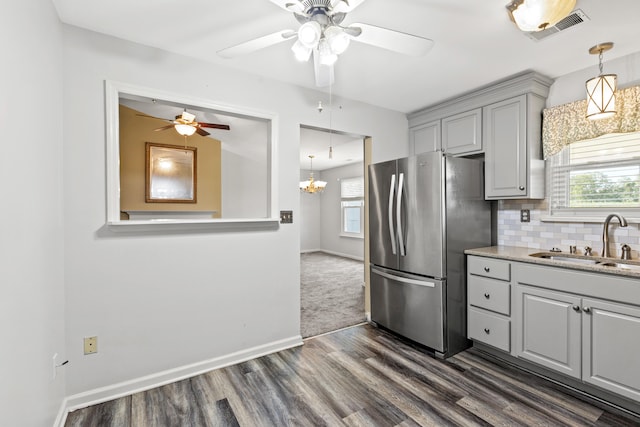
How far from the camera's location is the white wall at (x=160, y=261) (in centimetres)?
191

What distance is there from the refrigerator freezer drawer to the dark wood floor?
213 mm

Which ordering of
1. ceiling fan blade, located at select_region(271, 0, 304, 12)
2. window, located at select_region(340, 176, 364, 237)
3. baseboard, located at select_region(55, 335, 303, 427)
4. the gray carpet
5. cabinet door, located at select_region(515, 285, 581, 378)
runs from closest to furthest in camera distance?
ceiling fan blade, located at select_region(271, 0, 304, 12), baseboard, located at select_region(55, 335, 303, 427), cabinet door, located at select_region(515, 285, 581, 378), the gray carpet, window, located at select_region(340, 176, 364, 237)

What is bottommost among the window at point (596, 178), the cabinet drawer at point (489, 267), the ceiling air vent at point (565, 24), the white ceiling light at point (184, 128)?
the cabinet drawer at point (489, 267)

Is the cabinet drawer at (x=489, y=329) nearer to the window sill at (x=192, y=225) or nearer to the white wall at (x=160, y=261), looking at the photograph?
the white wall at (x=160, y=261)

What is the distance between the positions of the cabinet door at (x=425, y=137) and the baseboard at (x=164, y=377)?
2424 mm

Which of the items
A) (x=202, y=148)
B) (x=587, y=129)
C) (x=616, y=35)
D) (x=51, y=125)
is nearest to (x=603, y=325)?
(x=587, y=129)

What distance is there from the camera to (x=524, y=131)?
2.57 meters

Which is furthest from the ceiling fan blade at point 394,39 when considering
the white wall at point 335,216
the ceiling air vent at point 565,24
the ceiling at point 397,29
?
the white wall at point 335,216

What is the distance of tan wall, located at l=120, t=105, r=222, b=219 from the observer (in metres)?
4.10

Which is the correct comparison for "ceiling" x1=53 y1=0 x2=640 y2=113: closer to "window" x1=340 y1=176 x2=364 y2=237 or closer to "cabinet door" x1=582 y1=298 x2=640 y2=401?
"cabinet door" x1=582 y1=298 x2=640 y2=401

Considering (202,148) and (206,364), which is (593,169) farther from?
(202,148)

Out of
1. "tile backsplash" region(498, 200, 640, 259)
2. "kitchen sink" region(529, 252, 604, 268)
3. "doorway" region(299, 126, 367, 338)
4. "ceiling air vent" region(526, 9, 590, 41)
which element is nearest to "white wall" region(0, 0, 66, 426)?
"doorway" region(299, 126, 367, 338)

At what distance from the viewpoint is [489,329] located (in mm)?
2484

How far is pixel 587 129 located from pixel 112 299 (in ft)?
12.2
